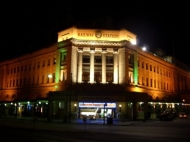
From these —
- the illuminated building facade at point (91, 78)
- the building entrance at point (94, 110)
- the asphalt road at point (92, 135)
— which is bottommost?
the asphalt road at point (92, 135)

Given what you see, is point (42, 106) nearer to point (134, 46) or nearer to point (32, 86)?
point (32, 86)

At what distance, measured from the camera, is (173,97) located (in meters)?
73.1

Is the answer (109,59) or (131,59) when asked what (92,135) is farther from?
(131,59)

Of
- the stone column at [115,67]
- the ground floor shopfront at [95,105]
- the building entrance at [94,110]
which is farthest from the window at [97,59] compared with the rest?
the building entrance at [94,110]

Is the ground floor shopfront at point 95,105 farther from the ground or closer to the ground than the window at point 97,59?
closer to the ground

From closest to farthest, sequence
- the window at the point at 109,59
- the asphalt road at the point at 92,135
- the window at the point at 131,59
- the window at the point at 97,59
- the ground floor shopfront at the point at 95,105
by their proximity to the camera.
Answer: the asphalt road at the point at 92,135 < the ground floor shopfront at the point at 95,105 < the window at the point at 97,59 < the window at the point at 109,59 < the window at the point at 131,59

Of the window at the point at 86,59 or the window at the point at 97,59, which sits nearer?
the window at the point at 86,59

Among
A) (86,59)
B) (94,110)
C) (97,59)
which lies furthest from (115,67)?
(94,110)

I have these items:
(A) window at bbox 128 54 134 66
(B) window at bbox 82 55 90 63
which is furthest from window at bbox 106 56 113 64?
(A) window at bbox 128 54 134 66

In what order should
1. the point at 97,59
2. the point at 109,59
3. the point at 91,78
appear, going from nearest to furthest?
1. the point at 91,78
2. the point at 97,59
3. the point at 109,59

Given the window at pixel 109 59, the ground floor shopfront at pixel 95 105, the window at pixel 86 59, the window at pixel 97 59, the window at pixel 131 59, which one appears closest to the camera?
the ground floor shopfront at pixel 95 105

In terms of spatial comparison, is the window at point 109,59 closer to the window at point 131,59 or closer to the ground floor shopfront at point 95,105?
the window at point 131,59

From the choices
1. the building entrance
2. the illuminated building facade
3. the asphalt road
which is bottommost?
the asphalt road

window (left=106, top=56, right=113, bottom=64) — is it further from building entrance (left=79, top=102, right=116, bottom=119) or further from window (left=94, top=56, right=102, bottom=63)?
building entrance (left=79, top=102, right=116, bottom=119)
